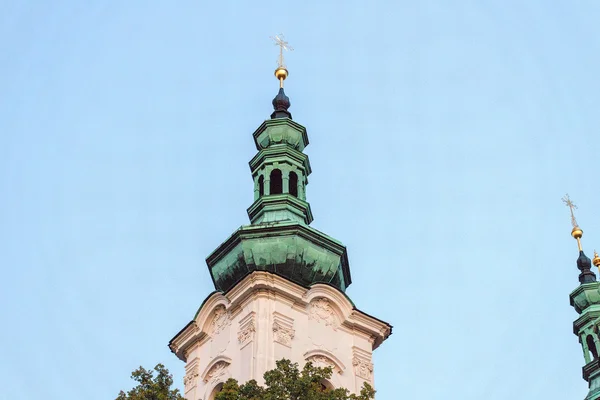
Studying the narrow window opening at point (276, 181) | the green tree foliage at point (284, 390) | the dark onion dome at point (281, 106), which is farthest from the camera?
the dark onion dome at point (281, 106)

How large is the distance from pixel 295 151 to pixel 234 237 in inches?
189

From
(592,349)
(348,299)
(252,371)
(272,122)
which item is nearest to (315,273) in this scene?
(348,299)

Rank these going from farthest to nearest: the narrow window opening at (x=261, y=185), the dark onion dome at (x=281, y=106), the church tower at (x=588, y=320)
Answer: the church tower at (x=588, y=320), the dark onion dome at (x=281, y=106), the narrow window opening at (x=261, y=185)

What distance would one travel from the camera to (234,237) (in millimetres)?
32750

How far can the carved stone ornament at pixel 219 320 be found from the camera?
3169 cm

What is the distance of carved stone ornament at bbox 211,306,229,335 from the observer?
104 feet

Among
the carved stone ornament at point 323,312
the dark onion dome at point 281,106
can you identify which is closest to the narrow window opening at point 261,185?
the dark onion dome at point 281,106

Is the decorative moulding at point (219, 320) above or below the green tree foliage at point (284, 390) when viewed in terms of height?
above

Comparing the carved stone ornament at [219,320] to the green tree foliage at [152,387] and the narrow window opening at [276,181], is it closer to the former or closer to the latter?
the narrow window opening at [276,181]

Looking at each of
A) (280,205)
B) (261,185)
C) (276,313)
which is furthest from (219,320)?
(261,185)

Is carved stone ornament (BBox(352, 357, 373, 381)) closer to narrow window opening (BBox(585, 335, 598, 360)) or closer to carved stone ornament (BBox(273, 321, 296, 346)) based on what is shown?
carved stone ornament (BBox(273, 321, 296, 346))

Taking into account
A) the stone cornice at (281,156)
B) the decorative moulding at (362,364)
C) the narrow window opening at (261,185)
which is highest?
the stone cornice at (281,156)

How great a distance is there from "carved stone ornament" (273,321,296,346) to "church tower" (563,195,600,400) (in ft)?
50.6

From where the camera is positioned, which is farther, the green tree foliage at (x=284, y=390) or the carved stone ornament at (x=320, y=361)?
the carved stone ornament at (x=320, y=361)
